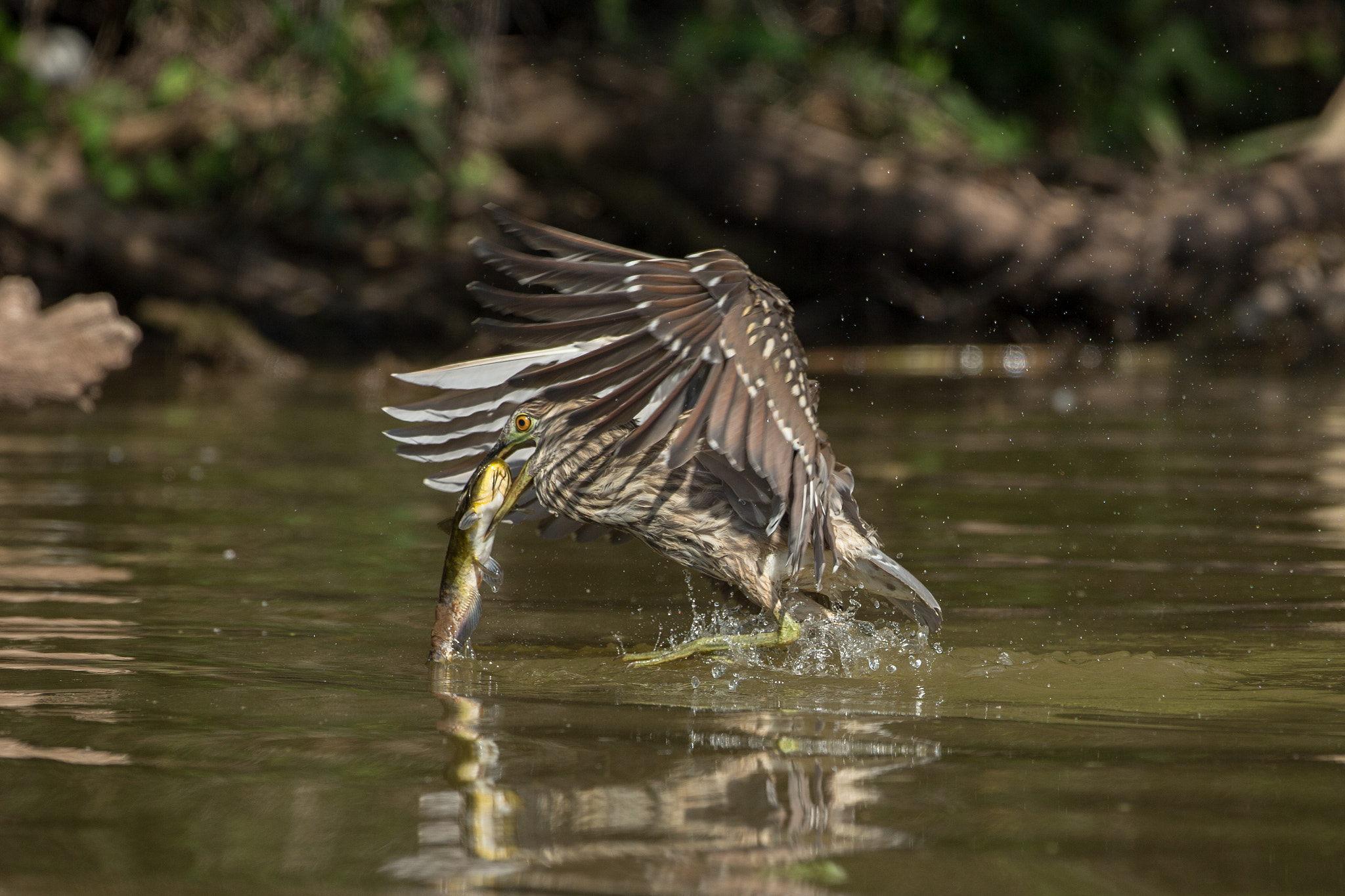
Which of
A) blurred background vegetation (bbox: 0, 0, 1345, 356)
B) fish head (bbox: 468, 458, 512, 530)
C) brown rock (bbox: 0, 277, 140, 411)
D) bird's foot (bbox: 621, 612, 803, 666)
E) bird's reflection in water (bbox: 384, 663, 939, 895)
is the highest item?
blurred background vegetation (bbox: 0, 0, 1345, 356)

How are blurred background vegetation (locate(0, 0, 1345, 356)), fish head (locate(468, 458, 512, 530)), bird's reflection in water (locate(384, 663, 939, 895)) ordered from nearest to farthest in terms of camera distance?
bird's reflection in water (locate(384, 663, 939, 895)) → fish head (locate(468, 458, 512, 530)) → blurred background vegetation (locate(0, 0, 1345, 356))

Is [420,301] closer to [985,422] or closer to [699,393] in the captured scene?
[985,422]

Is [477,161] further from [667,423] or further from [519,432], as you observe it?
[667,423]

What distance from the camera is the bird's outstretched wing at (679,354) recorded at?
3713mm

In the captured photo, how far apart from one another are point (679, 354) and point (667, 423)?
0.16 m

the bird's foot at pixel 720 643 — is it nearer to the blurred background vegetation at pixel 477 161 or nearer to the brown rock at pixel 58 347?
the brown rock at pixel 58 347

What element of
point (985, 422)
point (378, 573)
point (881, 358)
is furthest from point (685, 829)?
point (881, 358)

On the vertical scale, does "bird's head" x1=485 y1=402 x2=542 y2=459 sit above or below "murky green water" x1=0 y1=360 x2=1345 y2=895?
above

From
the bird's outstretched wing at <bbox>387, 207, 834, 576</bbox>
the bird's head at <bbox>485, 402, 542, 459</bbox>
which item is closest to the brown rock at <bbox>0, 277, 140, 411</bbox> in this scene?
the bird's head at <bbox>485, 402, 542, 459</bbox>

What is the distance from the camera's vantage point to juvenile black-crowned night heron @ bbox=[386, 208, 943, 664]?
3.74 meters

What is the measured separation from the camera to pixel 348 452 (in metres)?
7.64

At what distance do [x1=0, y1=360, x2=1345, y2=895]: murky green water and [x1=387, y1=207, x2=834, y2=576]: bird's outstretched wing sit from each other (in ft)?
1.72

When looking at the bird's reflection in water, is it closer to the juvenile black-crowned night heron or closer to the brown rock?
the juvenile black-crowned night heron

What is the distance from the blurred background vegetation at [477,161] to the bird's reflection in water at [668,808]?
8.97 m
